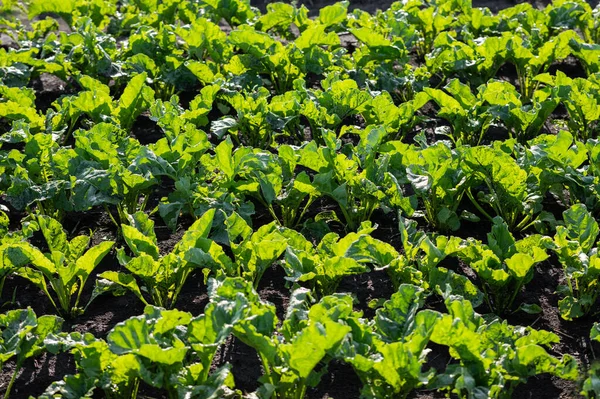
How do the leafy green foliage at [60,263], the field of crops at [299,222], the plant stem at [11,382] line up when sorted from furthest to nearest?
the leafy green foliage at [60,263]
the plant stem at [11,382]
the field of crops at [299,222]

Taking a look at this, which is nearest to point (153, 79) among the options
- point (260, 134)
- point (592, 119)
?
point (260, 134)

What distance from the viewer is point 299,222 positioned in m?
4.10

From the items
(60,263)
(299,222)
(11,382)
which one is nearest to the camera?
(11,382)

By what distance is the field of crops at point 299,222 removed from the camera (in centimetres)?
289

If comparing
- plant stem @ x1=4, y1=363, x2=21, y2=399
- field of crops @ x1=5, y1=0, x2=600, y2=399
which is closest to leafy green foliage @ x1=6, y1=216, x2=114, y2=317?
field of crops @ x1=5, y1=0, x2=600, y2=399

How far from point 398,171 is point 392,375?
1.43m

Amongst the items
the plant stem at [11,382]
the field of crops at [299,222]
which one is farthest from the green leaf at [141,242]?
the plant stem at [11,382]

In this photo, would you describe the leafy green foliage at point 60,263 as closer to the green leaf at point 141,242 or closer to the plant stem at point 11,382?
the green leaf at point 141,242

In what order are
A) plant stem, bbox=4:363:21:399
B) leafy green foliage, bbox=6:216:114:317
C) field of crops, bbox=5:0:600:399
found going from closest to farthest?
field of crops, bbox=5:0:600:399, plant stem, bbox=4:363:21:399, leafy green foliage, bbox=6:216:114:317

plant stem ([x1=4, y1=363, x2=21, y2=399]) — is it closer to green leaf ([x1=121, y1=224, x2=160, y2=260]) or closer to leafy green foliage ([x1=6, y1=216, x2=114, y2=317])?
leafy green foliage ([x1=6, y1=216, x2=114, y2=317])

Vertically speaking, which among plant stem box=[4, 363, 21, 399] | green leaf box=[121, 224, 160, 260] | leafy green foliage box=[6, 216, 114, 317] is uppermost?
green leaf box=[121, 224, 160, 260]

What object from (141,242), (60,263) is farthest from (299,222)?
(60,263)

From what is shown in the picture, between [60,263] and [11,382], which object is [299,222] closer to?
[60,263]

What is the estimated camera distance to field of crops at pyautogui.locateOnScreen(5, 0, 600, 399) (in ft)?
9.48
